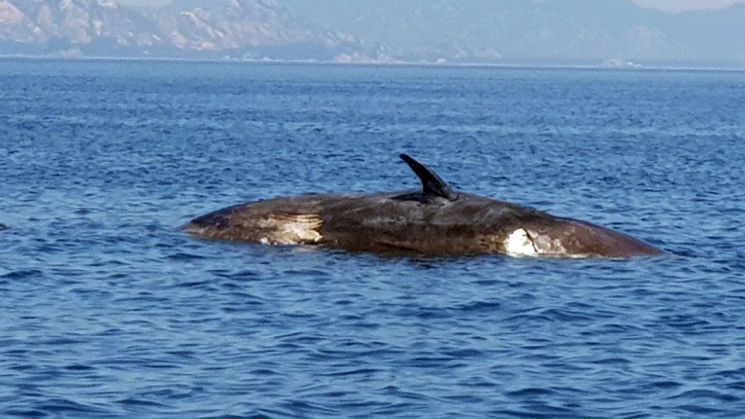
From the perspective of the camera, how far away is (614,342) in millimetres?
18469

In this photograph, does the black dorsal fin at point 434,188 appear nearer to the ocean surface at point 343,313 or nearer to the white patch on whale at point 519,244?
the white patch on whale at point 519,244

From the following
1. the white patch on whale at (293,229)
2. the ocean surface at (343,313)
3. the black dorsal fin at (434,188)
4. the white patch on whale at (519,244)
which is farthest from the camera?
the white patch on whale at (293,229)

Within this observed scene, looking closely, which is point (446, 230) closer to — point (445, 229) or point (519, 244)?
point (445, 229)

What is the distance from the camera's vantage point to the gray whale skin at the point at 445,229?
24.7 metres

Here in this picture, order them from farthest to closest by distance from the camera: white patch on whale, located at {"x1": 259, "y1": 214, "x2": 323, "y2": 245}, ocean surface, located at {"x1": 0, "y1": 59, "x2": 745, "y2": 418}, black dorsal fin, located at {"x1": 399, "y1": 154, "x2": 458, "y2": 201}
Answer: white patch on whale, located at {"x1": 259, "y1": 214, "x2": 323, "y2": 245}, black dorsal fin, located at {"x1": 399, "y1": 154, "x2": 458, "y2": 201}, ocean surface, located at {"x1": 0, "y1": 59, "x2": 745, "y2": 418}

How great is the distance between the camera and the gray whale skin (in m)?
24.7

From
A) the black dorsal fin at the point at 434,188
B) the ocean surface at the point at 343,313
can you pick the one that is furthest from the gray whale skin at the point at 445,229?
the ocean surface at the point at 343,313

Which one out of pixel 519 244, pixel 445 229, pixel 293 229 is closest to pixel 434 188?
pixel 445 229

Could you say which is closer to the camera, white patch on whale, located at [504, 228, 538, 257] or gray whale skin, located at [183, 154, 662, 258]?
gray whale skin, located at [183, 154, 662, 258]

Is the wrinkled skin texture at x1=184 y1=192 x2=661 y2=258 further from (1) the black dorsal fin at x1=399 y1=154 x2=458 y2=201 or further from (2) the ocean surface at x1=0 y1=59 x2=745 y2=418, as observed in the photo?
(2) the ocean surface at x1=0 y1=59 x2=745 y2=418

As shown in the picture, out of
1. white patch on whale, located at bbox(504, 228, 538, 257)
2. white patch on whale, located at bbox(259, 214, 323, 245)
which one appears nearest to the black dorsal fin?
white patch on whale, located at bbox(504, 228, 538, 257)

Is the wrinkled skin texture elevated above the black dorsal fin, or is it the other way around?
the black dorsal fin

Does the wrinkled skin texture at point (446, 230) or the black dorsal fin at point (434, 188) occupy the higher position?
the black dorsal fin at point (434, 188)

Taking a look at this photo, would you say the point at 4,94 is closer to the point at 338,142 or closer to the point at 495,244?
the point at 338,142
